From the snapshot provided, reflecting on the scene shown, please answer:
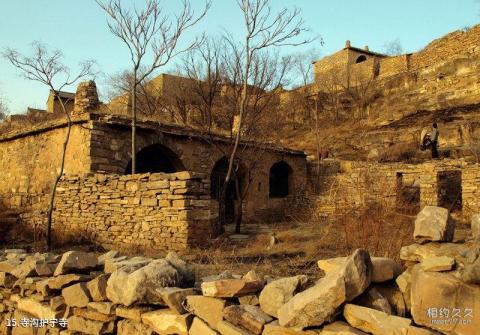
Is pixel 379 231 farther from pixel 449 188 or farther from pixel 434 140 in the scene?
pixel 434 140

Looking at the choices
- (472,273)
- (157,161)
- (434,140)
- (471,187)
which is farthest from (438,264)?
(434,140)

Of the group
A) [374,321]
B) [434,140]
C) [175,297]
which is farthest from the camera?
[434,140]

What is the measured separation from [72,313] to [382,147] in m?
20.6

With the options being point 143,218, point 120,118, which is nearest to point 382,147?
point 120,118

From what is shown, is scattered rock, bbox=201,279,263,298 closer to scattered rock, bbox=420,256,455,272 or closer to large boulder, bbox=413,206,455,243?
scattered rock, bbox=420,256,455,272

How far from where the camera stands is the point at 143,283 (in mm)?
3203

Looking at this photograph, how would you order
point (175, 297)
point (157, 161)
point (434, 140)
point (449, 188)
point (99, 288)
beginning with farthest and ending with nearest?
1. point (434, 140)
2. point (449, 188)
3. point (157, 161)
4. point (99, 288)
5. point (175, 297)

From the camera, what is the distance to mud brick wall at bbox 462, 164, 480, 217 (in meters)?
12.0

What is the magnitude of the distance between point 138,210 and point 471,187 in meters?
10.1

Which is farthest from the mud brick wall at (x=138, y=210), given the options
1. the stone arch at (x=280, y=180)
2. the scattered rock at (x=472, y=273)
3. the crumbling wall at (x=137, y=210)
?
the stone arch at (x=280, y=180)

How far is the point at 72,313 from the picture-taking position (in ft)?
12.6

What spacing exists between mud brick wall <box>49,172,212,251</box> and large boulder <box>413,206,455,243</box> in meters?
5.42

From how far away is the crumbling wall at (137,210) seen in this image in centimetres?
789

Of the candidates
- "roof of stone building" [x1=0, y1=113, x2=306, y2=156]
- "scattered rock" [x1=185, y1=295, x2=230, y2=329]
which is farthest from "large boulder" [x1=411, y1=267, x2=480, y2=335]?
"roof of stone building" [x1=0, y1=113, x2=306, y2=156]
